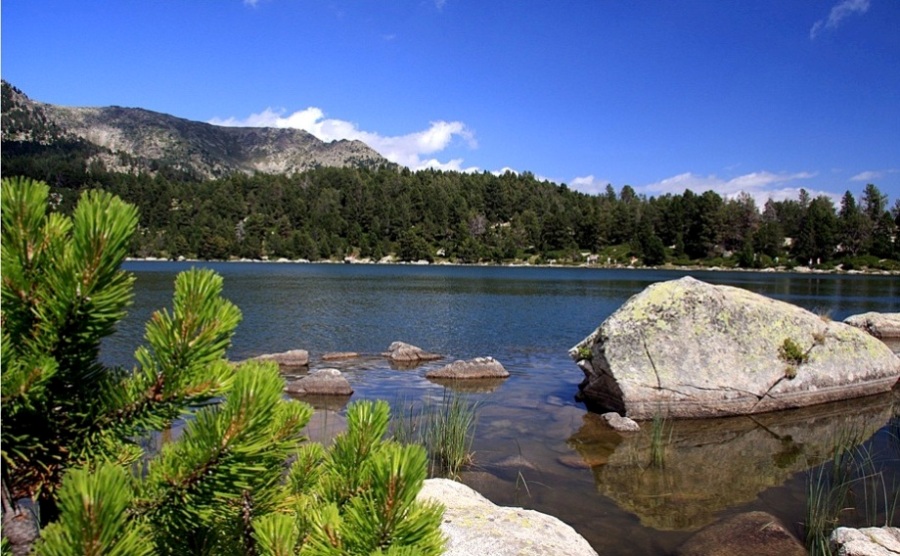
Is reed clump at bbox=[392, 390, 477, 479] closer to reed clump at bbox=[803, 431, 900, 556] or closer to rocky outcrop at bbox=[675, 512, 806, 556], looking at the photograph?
rocky outcrop at bbox=[675, 512, 806, 556]

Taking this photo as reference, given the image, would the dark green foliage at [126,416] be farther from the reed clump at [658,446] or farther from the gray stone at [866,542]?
the reed clump at [658,446]

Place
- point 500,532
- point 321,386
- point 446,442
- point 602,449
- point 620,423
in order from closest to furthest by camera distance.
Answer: point 500,532
point 446,442
point 602,449
point 620,423
point 321,386

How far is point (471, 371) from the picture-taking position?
22000 millimetres

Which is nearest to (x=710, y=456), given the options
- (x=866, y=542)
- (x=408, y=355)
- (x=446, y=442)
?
(x=866, y=542)

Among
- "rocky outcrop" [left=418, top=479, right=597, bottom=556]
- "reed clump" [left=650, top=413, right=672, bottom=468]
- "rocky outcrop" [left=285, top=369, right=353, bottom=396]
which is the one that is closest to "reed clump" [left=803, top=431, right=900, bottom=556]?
"reed clump" [left=650, top=413, right=672, bottom=468]

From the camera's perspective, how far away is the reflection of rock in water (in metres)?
Result: 10.3

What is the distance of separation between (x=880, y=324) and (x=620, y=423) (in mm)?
25118

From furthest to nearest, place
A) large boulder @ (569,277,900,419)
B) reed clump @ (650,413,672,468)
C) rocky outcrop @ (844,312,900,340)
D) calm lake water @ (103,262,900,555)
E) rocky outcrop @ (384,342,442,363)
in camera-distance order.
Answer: rocky outcrop @ (844,312,900,340) < rocky outcrop @ (384,342,442,363) < large boulder @ (569,277,900,419) < reed clump @ (650,413,672,468) < calm lake water @ (103,262,900,555)

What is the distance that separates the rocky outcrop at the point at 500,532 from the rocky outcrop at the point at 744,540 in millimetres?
2855

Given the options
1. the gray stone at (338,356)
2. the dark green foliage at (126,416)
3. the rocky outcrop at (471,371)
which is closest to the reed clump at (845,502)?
the dark green foliage at (126,416)

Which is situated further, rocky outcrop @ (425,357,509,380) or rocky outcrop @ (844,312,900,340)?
rocky outcrop @ (844,312,900,340)

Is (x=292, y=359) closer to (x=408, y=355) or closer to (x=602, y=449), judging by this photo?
(x=408, y=355)

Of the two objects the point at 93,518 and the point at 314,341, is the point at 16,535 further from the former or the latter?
the point at 314,341

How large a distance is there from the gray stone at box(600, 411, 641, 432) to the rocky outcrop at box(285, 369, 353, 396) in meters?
8.77
